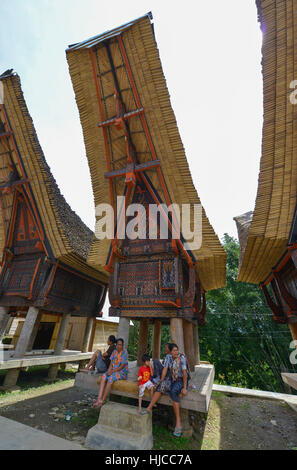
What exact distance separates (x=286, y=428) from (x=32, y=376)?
34.2ft

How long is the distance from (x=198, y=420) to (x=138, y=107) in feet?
30.3

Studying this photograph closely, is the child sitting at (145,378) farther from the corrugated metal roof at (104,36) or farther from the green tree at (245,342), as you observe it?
the green tree at (245,342)

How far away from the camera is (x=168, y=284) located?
6.27 m

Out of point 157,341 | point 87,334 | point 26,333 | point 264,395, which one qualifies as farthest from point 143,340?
point 87,334

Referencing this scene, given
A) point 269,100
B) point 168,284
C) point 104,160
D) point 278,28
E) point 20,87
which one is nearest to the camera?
point 278,28

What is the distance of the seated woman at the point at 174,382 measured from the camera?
412 cm

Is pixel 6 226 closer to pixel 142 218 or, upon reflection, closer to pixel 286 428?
pixel 142 218

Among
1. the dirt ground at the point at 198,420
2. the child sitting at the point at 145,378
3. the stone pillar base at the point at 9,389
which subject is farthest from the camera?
the stone pillar base at the point at 9,389

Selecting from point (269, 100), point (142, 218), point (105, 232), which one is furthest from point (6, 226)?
point (269, 100)

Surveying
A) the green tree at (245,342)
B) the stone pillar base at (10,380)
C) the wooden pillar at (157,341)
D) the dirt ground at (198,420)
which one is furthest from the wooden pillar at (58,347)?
the green tree at (245,342)

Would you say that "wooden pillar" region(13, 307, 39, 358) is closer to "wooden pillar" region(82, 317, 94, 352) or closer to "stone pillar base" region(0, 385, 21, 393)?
"stone pillar base" region(0, 385, 21, 393)

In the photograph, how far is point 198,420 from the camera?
5.80m

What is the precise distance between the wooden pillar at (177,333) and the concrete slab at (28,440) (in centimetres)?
332

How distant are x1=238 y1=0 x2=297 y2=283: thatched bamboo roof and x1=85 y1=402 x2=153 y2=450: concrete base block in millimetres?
4785
